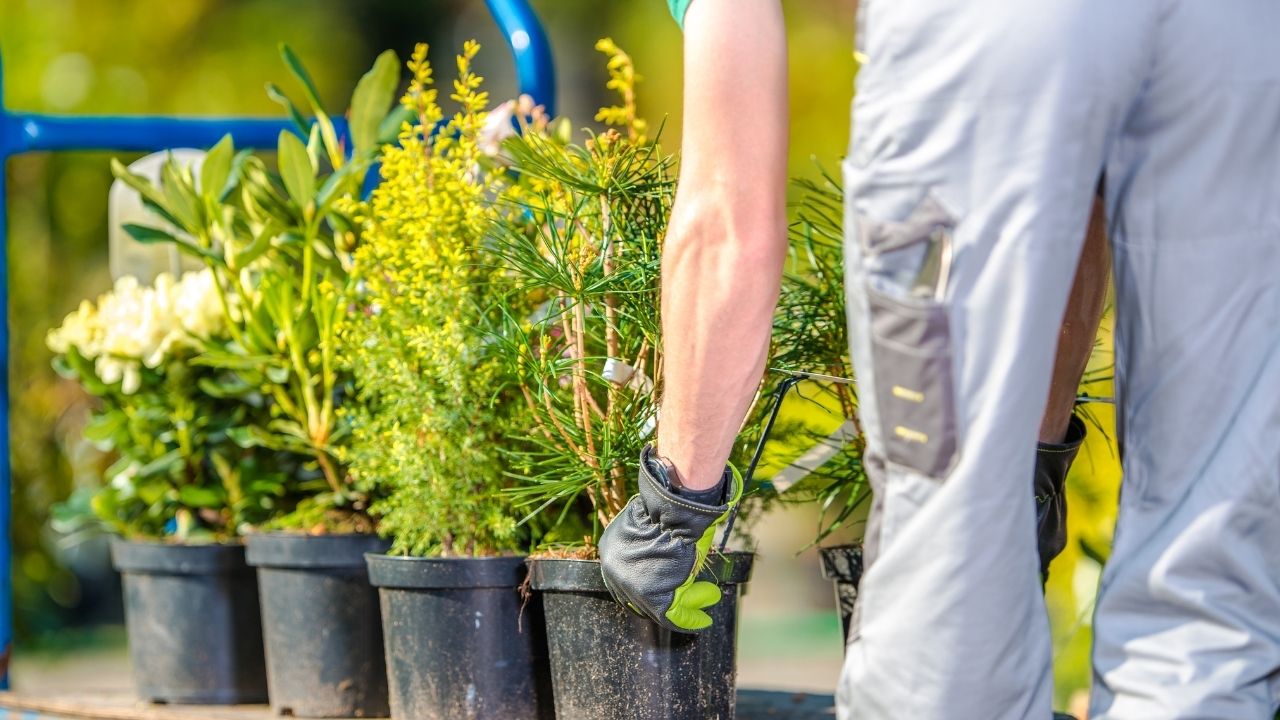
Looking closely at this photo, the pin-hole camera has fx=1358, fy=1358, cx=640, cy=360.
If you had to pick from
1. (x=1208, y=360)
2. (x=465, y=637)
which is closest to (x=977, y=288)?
(x=1208, y=360)

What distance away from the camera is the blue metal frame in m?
2.13

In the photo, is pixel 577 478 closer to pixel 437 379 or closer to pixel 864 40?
pixel 437 379

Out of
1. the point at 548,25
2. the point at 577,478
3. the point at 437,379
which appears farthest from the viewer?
the point at 548,25

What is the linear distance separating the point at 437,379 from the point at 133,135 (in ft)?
3.13

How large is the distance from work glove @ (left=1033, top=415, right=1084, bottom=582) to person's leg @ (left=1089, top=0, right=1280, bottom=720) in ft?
1.58

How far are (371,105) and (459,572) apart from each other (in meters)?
0.78

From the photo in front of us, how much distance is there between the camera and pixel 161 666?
2008 mm

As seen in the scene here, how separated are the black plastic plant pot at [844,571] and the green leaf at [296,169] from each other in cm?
88

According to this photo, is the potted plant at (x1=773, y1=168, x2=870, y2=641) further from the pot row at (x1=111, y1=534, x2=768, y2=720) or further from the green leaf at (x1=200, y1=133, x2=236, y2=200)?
the green leaf at (x1=200, y1=133, x2=236, y2=200)

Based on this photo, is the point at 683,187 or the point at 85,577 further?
the point at 85,577

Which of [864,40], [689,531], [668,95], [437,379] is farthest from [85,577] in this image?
[864,40]

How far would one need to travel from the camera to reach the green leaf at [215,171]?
198cm

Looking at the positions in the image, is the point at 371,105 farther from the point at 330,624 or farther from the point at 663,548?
the point at 663,548

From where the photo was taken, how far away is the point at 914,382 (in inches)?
39.9
